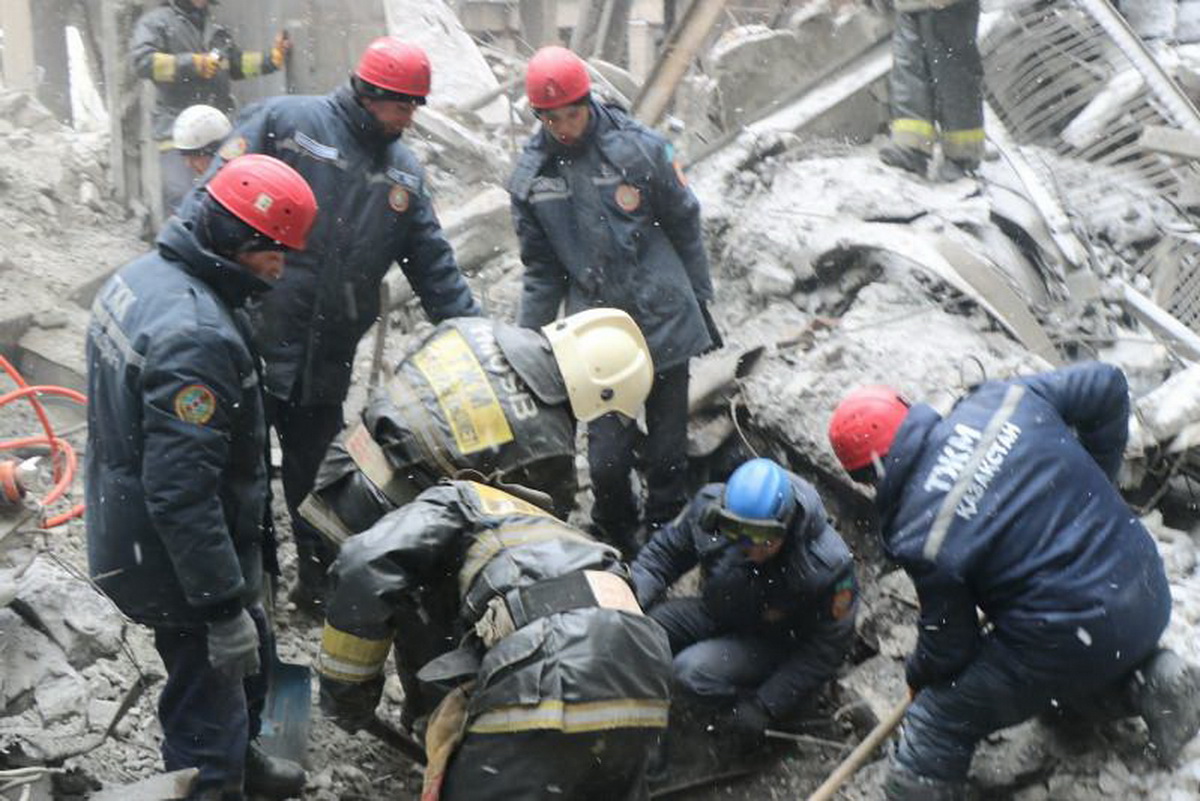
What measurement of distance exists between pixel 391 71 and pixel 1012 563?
2695 mm

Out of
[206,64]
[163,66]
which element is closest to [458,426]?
[206,64]

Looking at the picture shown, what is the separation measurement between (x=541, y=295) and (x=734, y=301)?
1.64 m

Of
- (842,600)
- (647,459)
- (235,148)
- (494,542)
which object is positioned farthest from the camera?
(647,459)

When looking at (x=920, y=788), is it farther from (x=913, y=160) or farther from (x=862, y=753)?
(x=913, y=160)

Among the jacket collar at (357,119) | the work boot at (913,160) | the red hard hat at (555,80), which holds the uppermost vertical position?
the red hard hat at (555,80)

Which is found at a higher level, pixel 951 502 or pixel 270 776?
pixel 951 502

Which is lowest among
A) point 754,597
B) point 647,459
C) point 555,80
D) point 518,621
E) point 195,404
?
point 647,459

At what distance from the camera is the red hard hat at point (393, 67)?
4.43 meters

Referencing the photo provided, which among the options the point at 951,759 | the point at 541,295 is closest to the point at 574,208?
the point at 541,295

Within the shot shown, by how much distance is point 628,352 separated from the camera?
3.84m

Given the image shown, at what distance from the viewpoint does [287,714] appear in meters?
4.24

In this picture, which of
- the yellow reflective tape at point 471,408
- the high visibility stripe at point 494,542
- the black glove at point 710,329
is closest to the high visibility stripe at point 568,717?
the high visibility stripe at point 494,542

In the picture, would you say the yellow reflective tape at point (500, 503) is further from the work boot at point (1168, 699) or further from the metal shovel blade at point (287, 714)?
the work boot at point (1168, 699)

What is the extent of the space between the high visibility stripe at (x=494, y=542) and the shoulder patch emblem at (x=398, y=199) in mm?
1904
